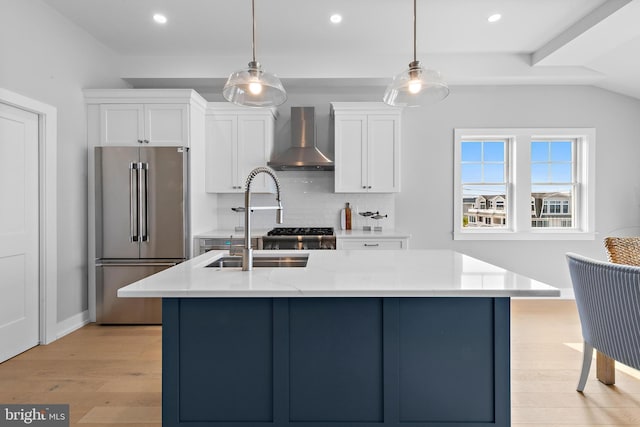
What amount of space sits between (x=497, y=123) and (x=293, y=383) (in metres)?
4.25

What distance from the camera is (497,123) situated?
4762mm

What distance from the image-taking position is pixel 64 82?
3.56 metres

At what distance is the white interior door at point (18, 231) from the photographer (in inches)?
116

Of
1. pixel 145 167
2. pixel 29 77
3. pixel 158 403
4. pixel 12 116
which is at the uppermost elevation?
pixel 29 77

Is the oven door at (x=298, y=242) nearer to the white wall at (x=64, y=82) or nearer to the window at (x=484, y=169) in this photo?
the white wall at (x=64, y=82)

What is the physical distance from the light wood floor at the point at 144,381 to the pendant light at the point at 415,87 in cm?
190

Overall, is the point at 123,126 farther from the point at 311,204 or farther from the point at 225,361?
the point at 225,361

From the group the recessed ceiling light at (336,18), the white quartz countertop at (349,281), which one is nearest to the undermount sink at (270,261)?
the white quartz countertop at (349,281)

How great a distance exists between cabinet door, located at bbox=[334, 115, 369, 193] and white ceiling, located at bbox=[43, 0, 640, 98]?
1.72ft

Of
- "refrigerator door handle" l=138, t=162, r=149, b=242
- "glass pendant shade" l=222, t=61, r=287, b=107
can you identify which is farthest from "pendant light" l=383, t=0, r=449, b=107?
"refrigerator door handle" l=138, t=162, r=149, b=242

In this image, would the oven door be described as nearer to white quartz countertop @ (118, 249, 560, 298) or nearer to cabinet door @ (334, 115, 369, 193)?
cabinet door @ (334, 115, 369, 193)

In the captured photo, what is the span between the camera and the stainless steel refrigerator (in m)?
3.79

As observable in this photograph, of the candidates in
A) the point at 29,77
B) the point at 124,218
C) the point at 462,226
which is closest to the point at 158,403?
the point at 124,218

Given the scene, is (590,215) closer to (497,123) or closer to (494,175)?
(494,175)
